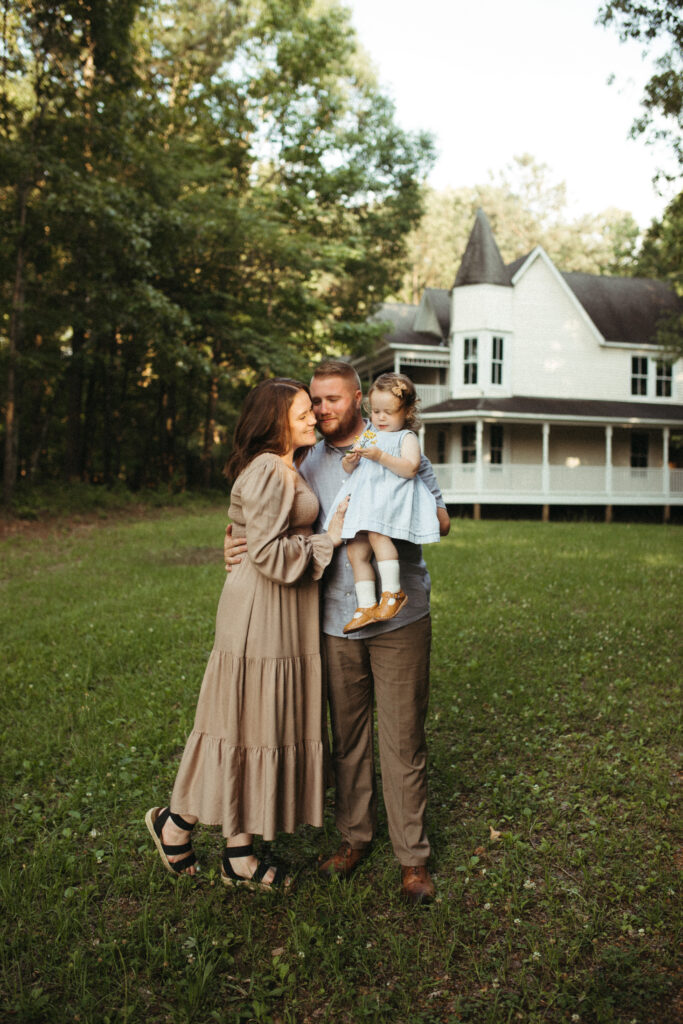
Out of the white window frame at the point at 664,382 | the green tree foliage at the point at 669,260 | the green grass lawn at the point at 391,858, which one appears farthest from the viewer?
the white window frame at the point at 664,382

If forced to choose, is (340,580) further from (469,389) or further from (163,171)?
(469,389)

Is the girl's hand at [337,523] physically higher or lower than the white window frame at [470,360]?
lower

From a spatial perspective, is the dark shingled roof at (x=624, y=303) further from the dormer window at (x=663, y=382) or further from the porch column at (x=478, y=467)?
the porch column at (x=478, y=467)

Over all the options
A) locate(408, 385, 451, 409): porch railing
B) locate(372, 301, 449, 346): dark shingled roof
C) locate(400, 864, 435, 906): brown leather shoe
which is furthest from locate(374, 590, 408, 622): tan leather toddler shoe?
locate(372, 301, 449, 346): dark shingled roof

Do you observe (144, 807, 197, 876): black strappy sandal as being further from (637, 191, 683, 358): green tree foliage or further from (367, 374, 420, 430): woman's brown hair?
(637, 191, 683, 358): green tree foliage

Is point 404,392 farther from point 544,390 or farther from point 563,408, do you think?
point 544,390

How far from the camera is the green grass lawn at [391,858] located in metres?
2.93

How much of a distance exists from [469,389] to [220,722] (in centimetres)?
2329

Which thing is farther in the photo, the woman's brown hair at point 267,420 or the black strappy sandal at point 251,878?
the black strappy sandal at point 251,878

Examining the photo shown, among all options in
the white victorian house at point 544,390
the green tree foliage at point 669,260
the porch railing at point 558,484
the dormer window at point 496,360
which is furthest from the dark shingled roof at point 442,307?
the green tree foliage at point 669,260

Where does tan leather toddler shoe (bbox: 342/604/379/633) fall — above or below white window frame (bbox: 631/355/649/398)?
below

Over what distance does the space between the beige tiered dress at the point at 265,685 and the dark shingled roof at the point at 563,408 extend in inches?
824

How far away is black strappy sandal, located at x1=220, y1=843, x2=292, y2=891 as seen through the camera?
3.55 metres

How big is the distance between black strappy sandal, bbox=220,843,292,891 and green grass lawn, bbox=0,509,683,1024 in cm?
6
